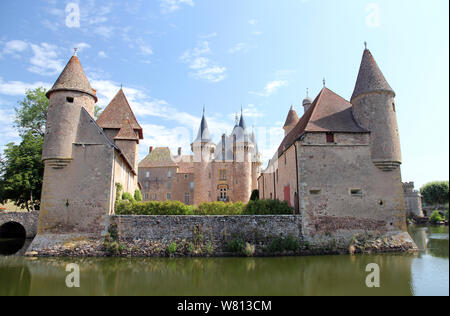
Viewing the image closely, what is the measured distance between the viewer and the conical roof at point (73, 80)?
15.4m

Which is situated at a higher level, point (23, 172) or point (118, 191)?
point (23, 172)

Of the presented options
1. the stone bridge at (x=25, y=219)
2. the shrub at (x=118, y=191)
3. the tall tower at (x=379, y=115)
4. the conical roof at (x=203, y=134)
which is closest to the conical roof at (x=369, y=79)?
the tall tower at (x=379, y=115)

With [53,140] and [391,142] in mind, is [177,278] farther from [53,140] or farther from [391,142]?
[391,142]

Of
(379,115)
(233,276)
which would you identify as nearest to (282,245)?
(233,276)

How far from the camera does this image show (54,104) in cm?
1538

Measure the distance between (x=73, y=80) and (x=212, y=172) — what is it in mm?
19950

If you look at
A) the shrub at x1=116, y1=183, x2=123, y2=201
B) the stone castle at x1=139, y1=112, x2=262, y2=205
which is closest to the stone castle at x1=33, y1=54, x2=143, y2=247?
the shrub at x1=116, y1=183, x2=123, y2=201

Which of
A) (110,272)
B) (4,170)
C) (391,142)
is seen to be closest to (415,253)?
(391,142)

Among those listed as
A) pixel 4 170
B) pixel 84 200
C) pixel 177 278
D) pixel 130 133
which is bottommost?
pixel 177 278

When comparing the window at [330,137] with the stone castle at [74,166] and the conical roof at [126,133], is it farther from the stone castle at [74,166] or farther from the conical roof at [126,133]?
the conical roof at [126,133]

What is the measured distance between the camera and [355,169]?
15375mm

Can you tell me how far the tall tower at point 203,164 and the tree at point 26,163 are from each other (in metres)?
15.7

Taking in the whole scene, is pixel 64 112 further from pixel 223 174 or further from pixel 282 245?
pixel 223 174
